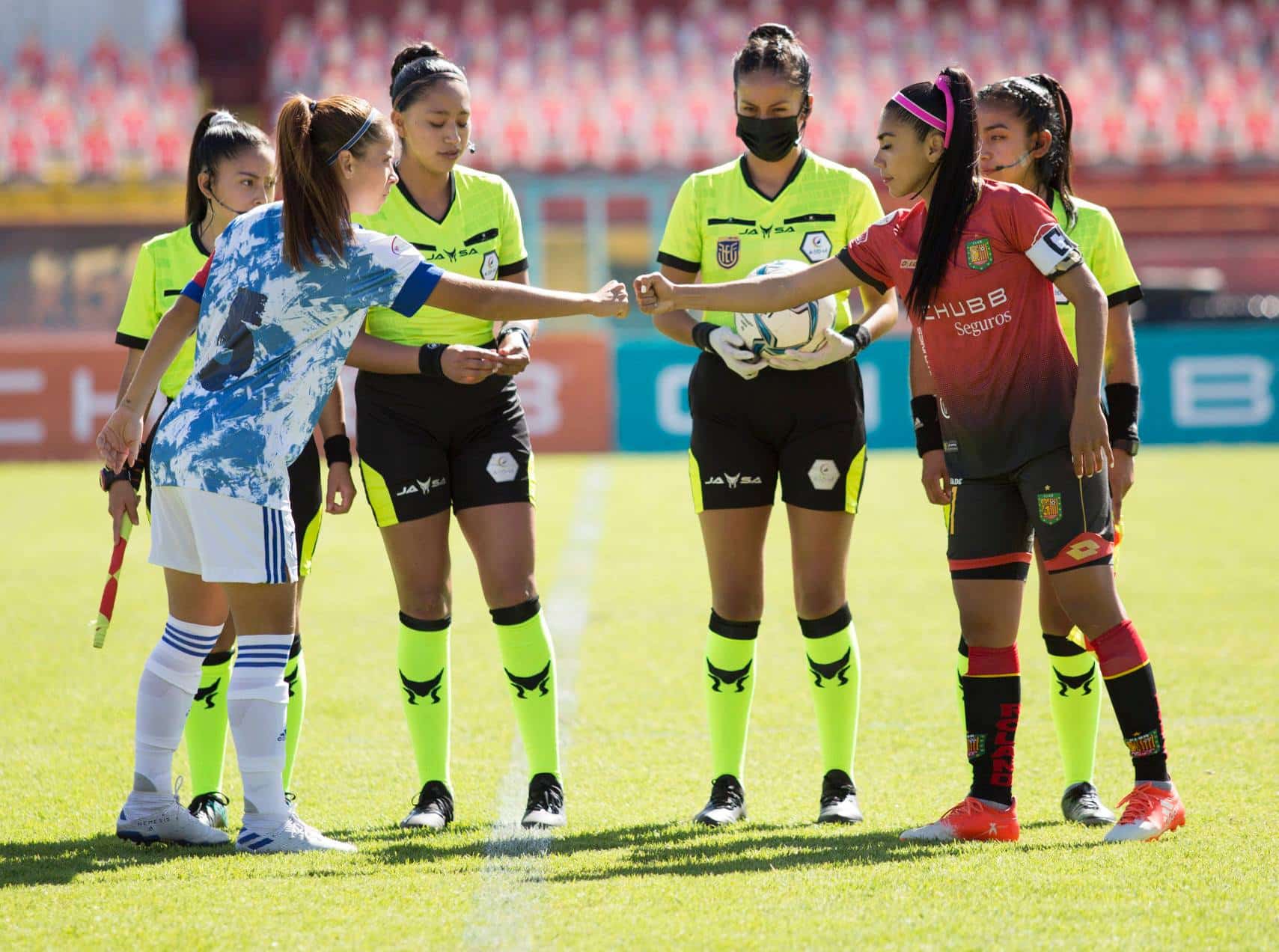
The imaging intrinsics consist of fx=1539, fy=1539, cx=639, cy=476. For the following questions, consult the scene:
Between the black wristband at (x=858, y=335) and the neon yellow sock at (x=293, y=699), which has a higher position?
the black wristband at (x=858, y=335)

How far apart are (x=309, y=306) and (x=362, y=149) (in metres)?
0.43

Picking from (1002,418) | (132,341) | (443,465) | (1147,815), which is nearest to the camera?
(1147,815)

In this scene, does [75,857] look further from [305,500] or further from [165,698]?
[305,500]

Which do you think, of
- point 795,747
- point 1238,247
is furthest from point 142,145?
point 795,747

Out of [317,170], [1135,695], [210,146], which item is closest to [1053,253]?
[1135,695]

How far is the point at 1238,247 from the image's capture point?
1923cm

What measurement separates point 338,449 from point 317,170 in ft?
3.39

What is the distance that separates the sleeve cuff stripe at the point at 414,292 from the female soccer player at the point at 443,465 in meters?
0.47

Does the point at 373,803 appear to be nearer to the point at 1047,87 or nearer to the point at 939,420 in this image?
the point at 939,420

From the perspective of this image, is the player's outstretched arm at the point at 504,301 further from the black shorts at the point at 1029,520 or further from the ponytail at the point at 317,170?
the black shorts at the point at 1029,520

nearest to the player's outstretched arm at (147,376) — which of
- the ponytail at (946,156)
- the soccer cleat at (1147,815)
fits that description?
the ponytail at (946,156)

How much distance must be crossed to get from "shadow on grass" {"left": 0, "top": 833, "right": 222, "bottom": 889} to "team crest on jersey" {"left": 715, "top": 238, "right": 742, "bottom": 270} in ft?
7.25

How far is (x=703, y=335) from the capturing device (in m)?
4.48

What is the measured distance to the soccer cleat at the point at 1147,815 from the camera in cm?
392
